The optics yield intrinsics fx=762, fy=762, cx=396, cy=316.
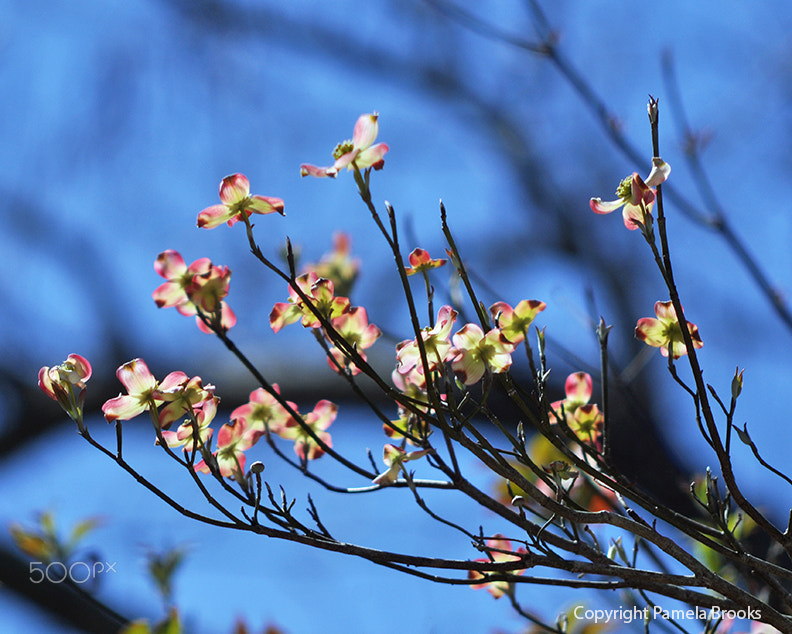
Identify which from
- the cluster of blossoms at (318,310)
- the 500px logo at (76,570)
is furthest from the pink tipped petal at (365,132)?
the 500px logo at (76,570)

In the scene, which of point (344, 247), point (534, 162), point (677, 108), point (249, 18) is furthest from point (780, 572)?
point (249, 18)

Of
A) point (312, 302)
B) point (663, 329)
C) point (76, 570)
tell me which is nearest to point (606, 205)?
point (663, 329)

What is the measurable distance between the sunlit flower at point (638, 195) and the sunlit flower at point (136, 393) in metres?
0.35

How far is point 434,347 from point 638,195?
175 millimetres

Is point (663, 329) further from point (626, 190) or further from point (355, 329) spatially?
point (355, 329)

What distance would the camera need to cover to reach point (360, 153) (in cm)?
55

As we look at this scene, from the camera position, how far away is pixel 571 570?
0.49 metres

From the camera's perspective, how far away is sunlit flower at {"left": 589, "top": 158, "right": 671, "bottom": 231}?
476 mm

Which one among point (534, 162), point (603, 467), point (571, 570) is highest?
point (534, 162)

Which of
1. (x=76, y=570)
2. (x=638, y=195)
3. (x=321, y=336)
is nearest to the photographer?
(x=638, y=195)

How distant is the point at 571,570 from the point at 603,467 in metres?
0.13

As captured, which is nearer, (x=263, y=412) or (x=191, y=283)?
(x=191, y=283)

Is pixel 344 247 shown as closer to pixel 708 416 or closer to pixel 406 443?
pixel 406 443

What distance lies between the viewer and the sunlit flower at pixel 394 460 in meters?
0.57
